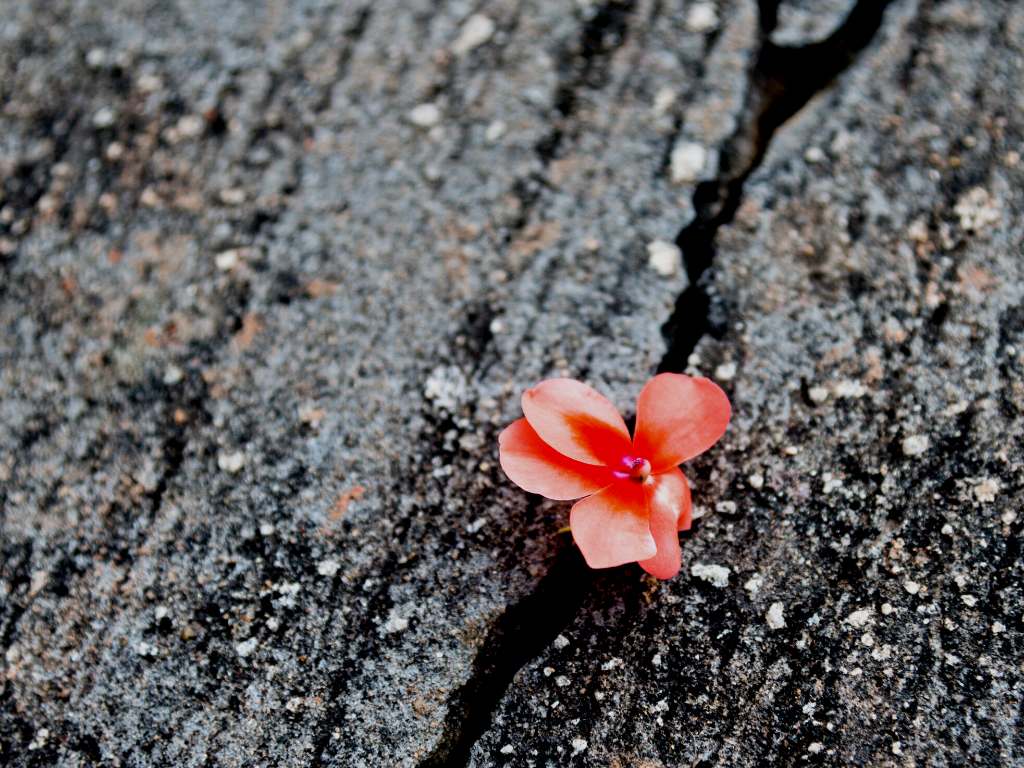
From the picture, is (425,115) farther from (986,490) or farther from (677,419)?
(986,490)

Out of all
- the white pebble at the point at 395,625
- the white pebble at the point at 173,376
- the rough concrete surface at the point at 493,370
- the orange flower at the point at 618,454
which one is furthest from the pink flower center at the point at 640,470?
the white pebble at the point at 173,376

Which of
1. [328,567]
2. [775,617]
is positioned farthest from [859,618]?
[328,567]

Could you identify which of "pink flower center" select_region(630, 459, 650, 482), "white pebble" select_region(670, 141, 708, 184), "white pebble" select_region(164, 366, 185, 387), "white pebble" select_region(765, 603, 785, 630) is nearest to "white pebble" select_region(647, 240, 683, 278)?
"white pebble" select_region(670, 141, 708, 184)

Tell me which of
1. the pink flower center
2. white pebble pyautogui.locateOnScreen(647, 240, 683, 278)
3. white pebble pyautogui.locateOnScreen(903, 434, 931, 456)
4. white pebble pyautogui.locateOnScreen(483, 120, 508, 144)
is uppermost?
white pebble pyautogui.locateOnScreen(483, 120, 508, 144)

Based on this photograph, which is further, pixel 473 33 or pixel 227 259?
pixel 473 33

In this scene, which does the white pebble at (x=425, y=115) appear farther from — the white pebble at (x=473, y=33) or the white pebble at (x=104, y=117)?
the white pebble at (x=104, y=117)

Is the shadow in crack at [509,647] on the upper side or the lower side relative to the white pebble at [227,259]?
lower

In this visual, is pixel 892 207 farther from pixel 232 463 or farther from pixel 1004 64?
pixel 232 463

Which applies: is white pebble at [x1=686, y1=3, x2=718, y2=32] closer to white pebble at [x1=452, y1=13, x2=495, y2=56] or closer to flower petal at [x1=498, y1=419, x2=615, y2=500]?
white pebble at [x1=452, y1=13, x2=495, y2=56]
